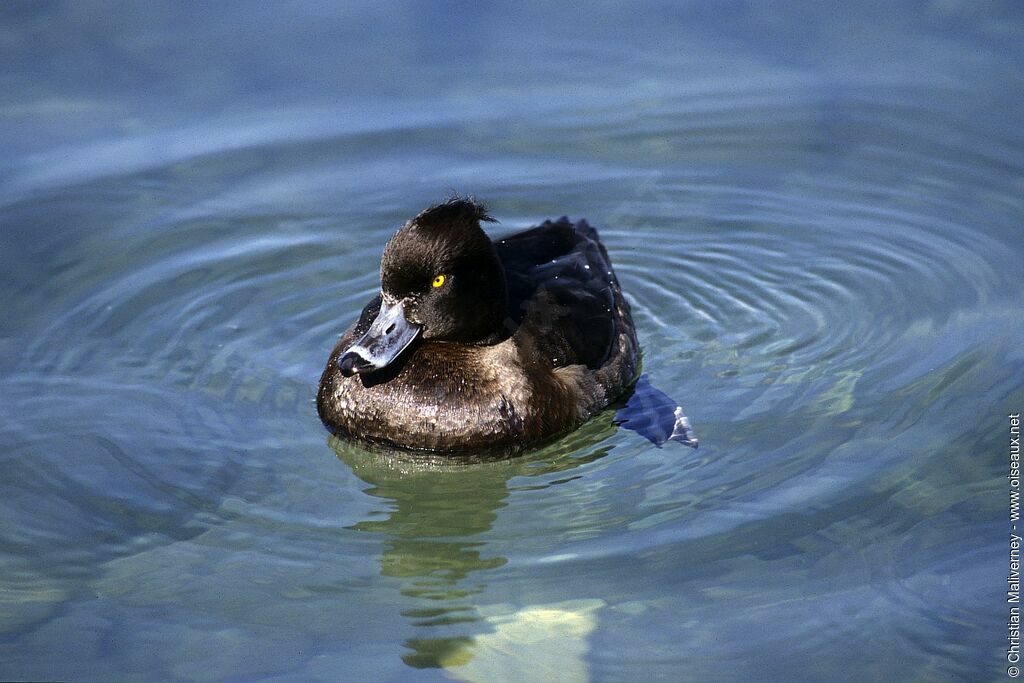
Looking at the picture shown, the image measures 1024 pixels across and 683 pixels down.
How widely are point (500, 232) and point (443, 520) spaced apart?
3503 mm

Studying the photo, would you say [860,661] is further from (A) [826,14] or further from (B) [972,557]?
(A) [826,14]

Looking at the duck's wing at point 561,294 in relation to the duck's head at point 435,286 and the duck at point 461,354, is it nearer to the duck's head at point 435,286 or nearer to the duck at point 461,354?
the duck at point 461,354

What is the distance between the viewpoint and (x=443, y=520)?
23.2 ft

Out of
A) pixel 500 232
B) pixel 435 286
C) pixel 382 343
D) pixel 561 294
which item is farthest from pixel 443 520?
pixel 500 232

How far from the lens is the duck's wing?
7973 mm

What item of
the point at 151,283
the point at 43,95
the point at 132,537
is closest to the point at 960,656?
the point at 132,537

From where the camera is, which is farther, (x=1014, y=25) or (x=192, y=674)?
(x=1014, y=25)

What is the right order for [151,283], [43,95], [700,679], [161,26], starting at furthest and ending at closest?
[161,26]
[43,95]
[151,283]
[700,679]

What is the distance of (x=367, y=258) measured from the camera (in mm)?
9648

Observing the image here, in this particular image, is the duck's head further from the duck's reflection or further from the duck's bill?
the duck's reflection

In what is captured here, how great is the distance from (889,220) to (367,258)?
385 cm

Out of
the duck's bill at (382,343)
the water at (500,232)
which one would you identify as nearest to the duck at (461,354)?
the duck's bill at (382,343)

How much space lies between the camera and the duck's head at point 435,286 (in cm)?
715

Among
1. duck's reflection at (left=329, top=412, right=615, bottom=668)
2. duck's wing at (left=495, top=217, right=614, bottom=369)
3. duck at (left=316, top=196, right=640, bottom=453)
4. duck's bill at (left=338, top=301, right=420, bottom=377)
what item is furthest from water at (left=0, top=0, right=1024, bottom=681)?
duck's bill at (left=338, top=301, right=420, bottom=377)
